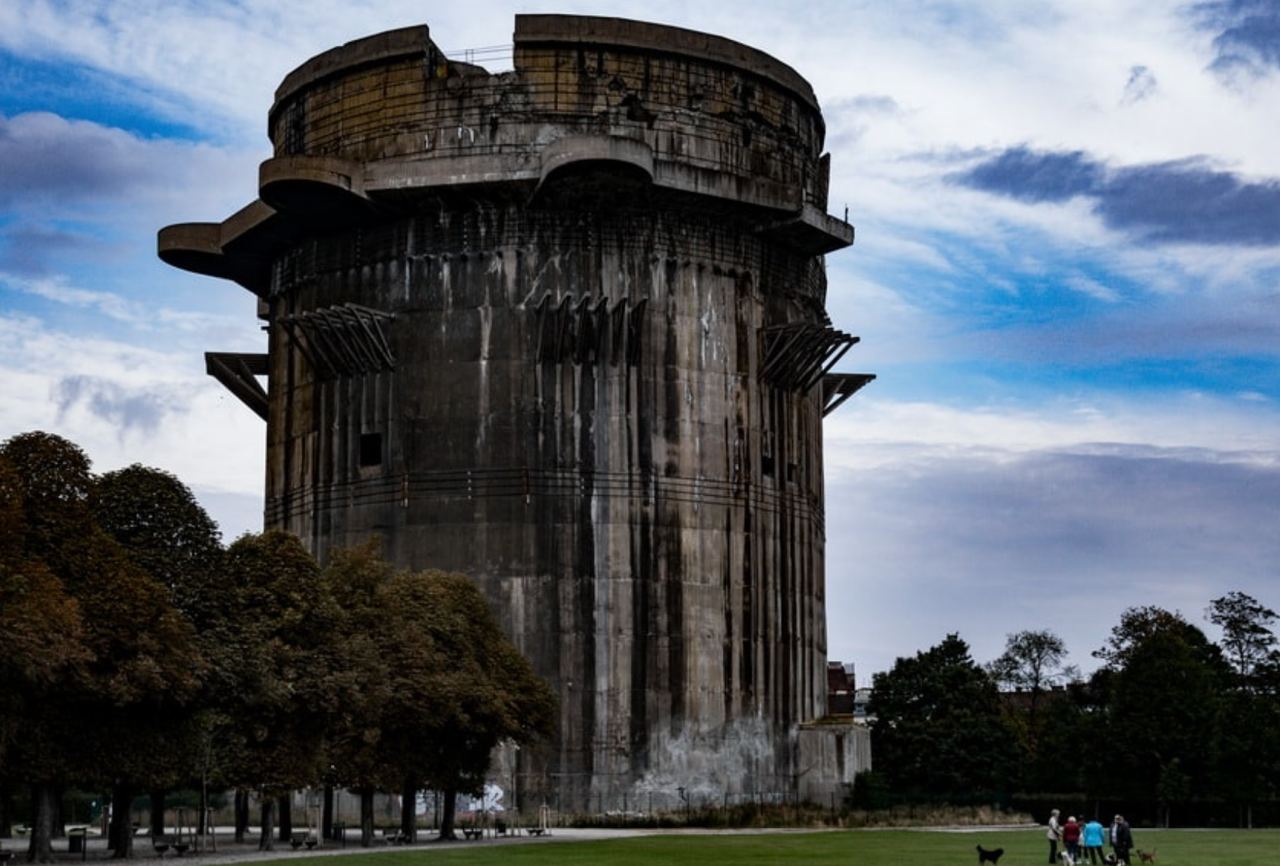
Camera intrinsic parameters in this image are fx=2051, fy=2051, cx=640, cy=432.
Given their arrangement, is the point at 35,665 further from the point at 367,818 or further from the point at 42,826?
the point at 367,818

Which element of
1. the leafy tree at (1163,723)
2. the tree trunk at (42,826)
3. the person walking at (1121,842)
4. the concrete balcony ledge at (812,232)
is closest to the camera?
the tree trunk at (42,826)

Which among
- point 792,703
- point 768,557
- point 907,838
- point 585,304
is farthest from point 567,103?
point 907,838

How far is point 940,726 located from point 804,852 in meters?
56.1

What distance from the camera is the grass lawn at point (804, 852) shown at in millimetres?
45219

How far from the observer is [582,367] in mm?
73812

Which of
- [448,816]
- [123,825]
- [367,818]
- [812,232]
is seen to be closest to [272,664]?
[123,825]

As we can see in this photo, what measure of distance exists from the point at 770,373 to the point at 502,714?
2320 centimetres

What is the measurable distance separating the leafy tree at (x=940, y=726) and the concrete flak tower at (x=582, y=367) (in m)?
27.9

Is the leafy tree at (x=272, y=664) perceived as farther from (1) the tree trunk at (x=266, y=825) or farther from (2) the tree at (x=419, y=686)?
(2) the tree at (x=419, y=686)

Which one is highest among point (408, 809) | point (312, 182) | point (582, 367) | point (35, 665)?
point (312, 182)

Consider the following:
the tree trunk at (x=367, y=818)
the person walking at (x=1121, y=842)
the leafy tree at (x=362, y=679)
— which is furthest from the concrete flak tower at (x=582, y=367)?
the person walking at (x=1121, y=842)

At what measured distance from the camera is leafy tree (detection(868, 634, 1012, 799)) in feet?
340

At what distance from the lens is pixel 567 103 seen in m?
74.4

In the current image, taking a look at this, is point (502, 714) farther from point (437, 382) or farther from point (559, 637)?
point (437, 382)
